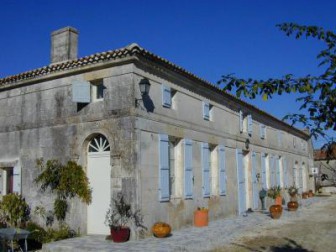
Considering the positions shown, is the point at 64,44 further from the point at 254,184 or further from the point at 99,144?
the point at 254,184

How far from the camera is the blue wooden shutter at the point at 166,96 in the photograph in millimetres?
11898

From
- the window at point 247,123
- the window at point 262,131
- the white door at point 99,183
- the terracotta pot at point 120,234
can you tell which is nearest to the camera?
the terracotta pot at point 120,234

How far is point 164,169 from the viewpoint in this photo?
11.4m

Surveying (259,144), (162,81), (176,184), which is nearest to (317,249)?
(176,184)

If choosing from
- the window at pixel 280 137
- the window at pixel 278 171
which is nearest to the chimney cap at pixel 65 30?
the window at pixel 278 171

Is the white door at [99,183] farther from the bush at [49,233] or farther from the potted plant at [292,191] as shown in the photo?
the potted plant at [292,191]

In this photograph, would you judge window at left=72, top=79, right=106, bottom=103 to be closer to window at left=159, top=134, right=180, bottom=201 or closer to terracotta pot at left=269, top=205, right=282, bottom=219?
window at left=159, top=134, right=180, bottom=201

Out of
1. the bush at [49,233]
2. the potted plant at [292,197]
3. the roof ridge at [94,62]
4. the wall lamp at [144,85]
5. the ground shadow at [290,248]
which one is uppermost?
the roof ridge at [94,62]

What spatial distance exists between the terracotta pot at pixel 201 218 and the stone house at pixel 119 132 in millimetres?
290

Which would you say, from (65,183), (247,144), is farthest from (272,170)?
(65,183)

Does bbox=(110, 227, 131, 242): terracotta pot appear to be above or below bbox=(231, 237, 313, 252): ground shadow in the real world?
above

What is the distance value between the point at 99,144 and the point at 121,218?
219 centimetres

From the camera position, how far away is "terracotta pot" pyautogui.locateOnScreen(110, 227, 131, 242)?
9703 mm

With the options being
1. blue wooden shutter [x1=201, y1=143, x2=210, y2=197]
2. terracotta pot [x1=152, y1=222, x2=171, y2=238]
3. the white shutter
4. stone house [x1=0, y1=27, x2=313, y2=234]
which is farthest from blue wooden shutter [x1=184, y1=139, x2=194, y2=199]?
the white shutter
